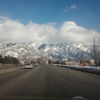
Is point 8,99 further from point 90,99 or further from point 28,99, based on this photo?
point 90,99

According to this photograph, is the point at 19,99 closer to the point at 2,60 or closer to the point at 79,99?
the point at 79,99

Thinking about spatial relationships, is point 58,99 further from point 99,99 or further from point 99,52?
point 99,52

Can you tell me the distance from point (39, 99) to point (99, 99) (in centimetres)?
292

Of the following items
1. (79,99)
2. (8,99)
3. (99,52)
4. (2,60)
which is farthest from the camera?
(2,60)

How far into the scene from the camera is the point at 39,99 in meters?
11.0

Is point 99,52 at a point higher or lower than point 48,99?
higher

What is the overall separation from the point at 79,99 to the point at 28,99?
2503mm

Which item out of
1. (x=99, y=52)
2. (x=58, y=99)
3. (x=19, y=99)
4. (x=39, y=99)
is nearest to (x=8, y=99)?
(x=19, y=99)

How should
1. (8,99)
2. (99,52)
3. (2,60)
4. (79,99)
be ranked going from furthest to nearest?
(2,60) < (99,52) < (8,99) < (79,99)

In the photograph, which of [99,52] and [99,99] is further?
[99,52]

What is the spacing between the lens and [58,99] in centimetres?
1109

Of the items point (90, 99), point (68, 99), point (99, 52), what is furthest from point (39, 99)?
point (99, 52)

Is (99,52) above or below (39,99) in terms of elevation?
above

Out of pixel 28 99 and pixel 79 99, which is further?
pixel 28 99
